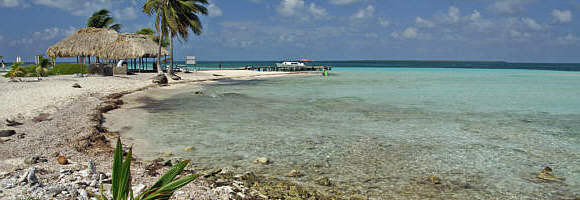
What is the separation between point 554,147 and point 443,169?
3277mm

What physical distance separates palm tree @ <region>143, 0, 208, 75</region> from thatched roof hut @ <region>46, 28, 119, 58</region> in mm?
4513

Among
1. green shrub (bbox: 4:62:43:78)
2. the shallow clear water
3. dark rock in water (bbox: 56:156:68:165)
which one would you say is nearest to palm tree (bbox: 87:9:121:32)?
green shrub (bbox: 4:62:43:78)

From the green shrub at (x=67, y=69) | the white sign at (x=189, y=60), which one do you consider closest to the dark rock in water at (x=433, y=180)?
the green shrub at (x=67, y=69)

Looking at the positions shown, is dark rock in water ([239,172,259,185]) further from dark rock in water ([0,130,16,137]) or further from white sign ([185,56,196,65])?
white sign ([185,56,196,65])

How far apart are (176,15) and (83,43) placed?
7775 mm

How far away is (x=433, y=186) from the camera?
4969 millimetres

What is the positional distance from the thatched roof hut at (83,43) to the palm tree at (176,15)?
451 centimetres

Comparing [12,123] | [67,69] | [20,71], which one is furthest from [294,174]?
[67,69]

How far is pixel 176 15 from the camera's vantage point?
997 inches

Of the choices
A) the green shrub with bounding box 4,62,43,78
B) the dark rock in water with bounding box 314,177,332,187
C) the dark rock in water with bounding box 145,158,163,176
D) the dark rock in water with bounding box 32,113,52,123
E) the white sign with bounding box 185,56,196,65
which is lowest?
the dark rock in water with bounding box 314,177,332,187

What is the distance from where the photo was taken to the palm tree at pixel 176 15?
25.1 metres

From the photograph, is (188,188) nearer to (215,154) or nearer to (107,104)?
(215,154)

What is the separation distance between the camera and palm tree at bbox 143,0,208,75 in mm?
25094

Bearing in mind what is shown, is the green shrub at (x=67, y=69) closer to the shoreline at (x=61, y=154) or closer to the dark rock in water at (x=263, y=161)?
the shoreline at (x=61, y=154)
